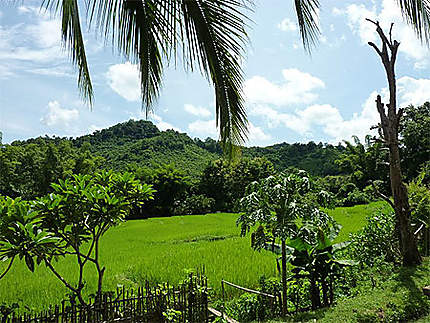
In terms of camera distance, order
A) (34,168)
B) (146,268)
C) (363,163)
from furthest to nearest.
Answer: (363,163), (34,168), (146,268)

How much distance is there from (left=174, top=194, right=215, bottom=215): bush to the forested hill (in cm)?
561

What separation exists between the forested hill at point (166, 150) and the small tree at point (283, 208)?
2810cm

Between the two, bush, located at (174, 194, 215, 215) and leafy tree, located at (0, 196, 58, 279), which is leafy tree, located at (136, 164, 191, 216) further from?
leafy tree, located at (0, 196, 58, 279)

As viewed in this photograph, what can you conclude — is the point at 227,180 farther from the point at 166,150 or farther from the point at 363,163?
the point at 166,150

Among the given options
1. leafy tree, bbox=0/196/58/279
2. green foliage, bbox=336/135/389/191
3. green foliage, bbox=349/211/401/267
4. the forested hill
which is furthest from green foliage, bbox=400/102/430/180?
leafy tree, bbox=0/196/58/279

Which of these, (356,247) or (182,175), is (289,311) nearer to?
(356,247)

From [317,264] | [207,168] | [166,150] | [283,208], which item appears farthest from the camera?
[166,150]

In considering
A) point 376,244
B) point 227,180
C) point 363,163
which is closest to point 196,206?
point 227,180

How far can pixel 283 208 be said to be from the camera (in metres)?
4.34

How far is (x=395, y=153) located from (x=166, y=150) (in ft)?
112

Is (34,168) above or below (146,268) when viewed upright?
above

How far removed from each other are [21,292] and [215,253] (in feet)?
14.1

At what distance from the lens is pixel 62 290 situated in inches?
238

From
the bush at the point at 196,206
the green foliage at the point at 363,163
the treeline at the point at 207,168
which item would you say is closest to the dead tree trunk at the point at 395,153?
the treeline at the point at 207,168
